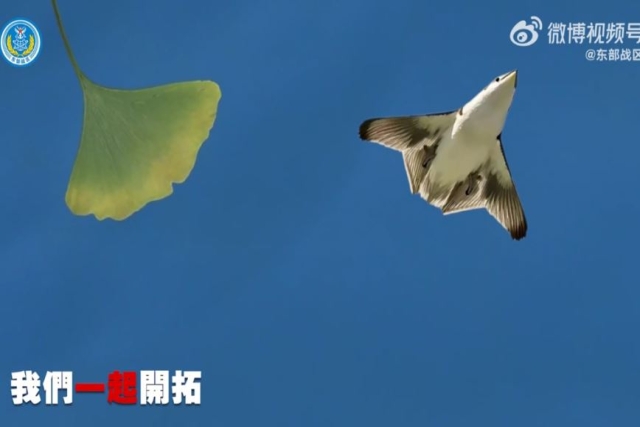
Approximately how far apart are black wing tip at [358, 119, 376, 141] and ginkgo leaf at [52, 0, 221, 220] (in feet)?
21.5

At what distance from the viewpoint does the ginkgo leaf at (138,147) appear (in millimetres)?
8227

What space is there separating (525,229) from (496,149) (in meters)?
1.43

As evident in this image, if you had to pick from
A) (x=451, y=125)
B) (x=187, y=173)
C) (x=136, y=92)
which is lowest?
(x=187, y=173)

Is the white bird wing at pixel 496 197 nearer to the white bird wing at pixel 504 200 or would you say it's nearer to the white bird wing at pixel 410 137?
the white bird wing at pixel 504 200

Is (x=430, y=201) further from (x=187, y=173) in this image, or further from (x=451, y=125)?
(x=187, y=173)

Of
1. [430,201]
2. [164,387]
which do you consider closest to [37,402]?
[164,387]

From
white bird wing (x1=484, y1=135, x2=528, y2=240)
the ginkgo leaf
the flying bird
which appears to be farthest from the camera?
white bird wing (x1=484, y1=135, x2=528, y2=240)

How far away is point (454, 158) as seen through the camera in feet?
48.8

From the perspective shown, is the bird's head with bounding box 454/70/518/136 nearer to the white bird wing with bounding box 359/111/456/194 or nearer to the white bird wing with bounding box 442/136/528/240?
the white bird wing with bounding box 359/111/456/194

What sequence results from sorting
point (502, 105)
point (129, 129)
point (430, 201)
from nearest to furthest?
1. point (129, 129)
2. point (502, 105)
3. point (430, 201)

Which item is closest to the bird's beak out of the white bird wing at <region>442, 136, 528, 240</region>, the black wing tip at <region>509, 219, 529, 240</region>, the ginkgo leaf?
the white bird wing at <region>442, 136, 528, 240</region>

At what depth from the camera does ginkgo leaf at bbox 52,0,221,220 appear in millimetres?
8227

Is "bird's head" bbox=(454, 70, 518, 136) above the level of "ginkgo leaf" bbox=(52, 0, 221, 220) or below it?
Answer: above

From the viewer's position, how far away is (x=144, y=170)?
27.6 feet
